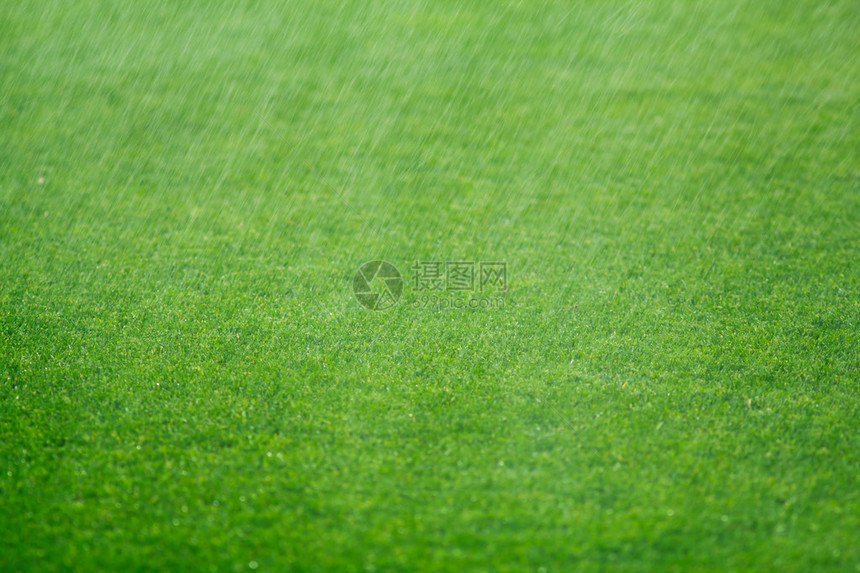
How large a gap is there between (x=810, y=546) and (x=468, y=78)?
461cm

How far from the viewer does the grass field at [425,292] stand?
8.37 ft

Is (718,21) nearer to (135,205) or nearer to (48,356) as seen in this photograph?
(135,205)

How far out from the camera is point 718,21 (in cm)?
684

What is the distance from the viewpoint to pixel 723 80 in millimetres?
6066

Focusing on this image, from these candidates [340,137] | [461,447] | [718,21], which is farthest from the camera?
[718,21]

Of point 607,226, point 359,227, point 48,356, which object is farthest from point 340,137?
point 48,356

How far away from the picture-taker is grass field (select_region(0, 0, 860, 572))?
2.55m

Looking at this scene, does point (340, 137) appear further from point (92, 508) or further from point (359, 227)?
point (92, 508)

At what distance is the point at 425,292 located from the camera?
3932mm

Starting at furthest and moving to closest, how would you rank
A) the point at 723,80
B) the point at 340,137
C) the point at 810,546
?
the point at 723,80 → the point at 340,137 → the point at 810,546

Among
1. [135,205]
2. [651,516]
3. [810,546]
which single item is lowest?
[135,205]

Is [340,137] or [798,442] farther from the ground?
[798,442]

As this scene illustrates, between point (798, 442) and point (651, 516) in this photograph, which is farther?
point (798, 442)

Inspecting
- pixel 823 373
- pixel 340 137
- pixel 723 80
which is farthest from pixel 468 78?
pixel 823 373
